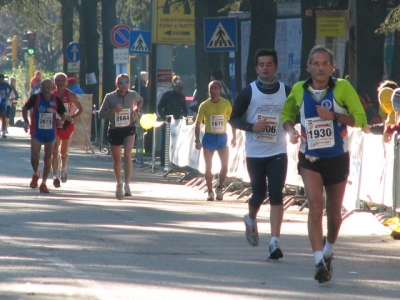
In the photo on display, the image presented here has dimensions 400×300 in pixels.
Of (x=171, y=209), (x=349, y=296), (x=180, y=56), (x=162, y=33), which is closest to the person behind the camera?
(x=349, y=296)

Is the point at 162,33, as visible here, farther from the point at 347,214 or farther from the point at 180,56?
the point at 180,56

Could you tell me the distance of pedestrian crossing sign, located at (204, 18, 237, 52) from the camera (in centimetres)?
2138

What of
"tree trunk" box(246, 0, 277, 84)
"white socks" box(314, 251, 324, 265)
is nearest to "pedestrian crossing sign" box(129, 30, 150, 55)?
"tree trunk" box(246, 0, 277, 84)

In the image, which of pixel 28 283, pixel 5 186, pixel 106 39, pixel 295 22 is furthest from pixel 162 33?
pixel 28 283

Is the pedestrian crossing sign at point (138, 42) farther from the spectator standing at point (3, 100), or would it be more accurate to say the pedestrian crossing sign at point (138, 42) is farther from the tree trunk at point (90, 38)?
the spectator standing at point (3, 100)

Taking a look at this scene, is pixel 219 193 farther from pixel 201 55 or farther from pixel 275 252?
pixel 201 55

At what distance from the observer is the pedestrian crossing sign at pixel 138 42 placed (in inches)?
1122

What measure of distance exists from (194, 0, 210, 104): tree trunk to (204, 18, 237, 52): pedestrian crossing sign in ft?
10.6

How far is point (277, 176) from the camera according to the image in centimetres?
992

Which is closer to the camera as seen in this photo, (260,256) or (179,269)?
(179,269)

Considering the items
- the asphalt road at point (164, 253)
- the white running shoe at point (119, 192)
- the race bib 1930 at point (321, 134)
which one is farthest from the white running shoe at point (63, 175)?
the race bib 1930 at point (321, 134)

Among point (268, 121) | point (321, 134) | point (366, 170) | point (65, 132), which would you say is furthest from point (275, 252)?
point (65, 132)

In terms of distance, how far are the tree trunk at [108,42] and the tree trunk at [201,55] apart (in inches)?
364

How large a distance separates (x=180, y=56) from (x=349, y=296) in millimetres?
83857
